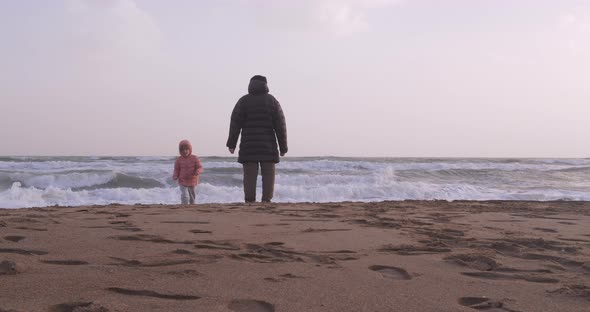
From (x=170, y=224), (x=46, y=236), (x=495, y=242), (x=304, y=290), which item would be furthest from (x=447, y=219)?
(x=46, y=236)

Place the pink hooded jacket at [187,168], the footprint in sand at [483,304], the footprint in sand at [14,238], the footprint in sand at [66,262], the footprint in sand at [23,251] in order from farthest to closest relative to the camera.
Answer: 1. the pink hooded jacket at [187,168]
2. the footprint in sand at [14,238]
3. the footprint in sand at [23,251]
4. the footprint in sand at [66,262]
5. the footprint in sand at [483,304]

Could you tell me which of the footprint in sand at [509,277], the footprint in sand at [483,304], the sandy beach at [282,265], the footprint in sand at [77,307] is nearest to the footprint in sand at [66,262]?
the sandy beach at [282,265]

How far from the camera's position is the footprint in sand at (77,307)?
1739 millimetres

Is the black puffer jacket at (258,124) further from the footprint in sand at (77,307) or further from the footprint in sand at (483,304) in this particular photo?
the footprint in sand at (77,307)

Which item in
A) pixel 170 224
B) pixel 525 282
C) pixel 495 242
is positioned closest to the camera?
pixel 525 282

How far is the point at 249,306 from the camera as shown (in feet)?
6.30

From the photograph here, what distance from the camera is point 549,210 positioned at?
6109 mm

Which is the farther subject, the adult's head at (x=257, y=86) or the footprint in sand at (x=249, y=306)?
the adult's head at (x=257, y=86)

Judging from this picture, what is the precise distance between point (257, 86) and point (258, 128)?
592 mm

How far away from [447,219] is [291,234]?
2.06m

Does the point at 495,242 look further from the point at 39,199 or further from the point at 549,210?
the point at 39,199

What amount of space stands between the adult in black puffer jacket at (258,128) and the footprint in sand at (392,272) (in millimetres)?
4002

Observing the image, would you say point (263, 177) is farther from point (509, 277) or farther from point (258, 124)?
point (509, 277)

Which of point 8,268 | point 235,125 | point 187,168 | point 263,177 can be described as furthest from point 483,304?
point 187,168
